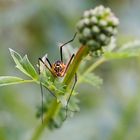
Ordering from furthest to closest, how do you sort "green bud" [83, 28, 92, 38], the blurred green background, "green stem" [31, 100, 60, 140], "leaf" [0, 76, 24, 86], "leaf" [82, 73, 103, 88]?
the blurred green background, "leaf" [82, 73, 103, 88], "green stem" [31, 100, 60, 140], "leaf" [0, 76, 24, 86], "green bud" [83, 28, 92, 38]

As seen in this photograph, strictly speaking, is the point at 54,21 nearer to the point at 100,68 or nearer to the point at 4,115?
the point at 100,68

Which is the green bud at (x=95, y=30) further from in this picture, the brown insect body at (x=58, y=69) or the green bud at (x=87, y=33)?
the brown insect body at (x=58, y=69)

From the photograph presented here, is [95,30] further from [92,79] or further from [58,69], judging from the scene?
[92,79]

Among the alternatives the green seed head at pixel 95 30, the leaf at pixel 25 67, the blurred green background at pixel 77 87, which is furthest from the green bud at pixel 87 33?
the blurred green background at pixel 77 87

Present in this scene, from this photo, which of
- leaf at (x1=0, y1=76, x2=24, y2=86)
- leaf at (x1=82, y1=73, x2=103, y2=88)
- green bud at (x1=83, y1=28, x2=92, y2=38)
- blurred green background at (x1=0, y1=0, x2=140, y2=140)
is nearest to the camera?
green bud at (x1=83, y1=28, x2=92, y2=38)

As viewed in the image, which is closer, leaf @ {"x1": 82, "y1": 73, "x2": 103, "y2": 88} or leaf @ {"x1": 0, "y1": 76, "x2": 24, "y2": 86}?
leaf @ {"x1": 0, "y1": 76, "x2": 24, "y2": 86}

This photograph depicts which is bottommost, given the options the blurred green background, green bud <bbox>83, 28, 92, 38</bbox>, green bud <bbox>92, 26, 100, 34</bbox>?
the blurred green background

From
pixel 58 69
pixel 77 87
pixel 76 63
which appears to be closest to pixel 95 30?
pixel 76 63

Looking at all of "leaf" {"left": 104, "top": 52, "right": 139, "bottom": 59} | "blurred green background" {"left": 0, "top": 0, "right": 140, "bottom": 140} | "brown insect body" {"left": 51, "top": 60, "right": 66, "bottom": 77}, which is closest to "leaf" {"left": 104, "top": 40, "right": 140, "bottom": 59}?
"leaf" {"left": 104, "top": 52, "right": 139, "bottom": 59}

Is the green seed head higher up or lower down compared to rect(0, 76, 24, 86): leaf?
higher up

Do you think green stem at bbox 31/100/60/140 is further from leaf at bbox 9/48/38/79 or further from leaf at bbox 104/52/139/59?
leaf at bbox 104/52/139/59
